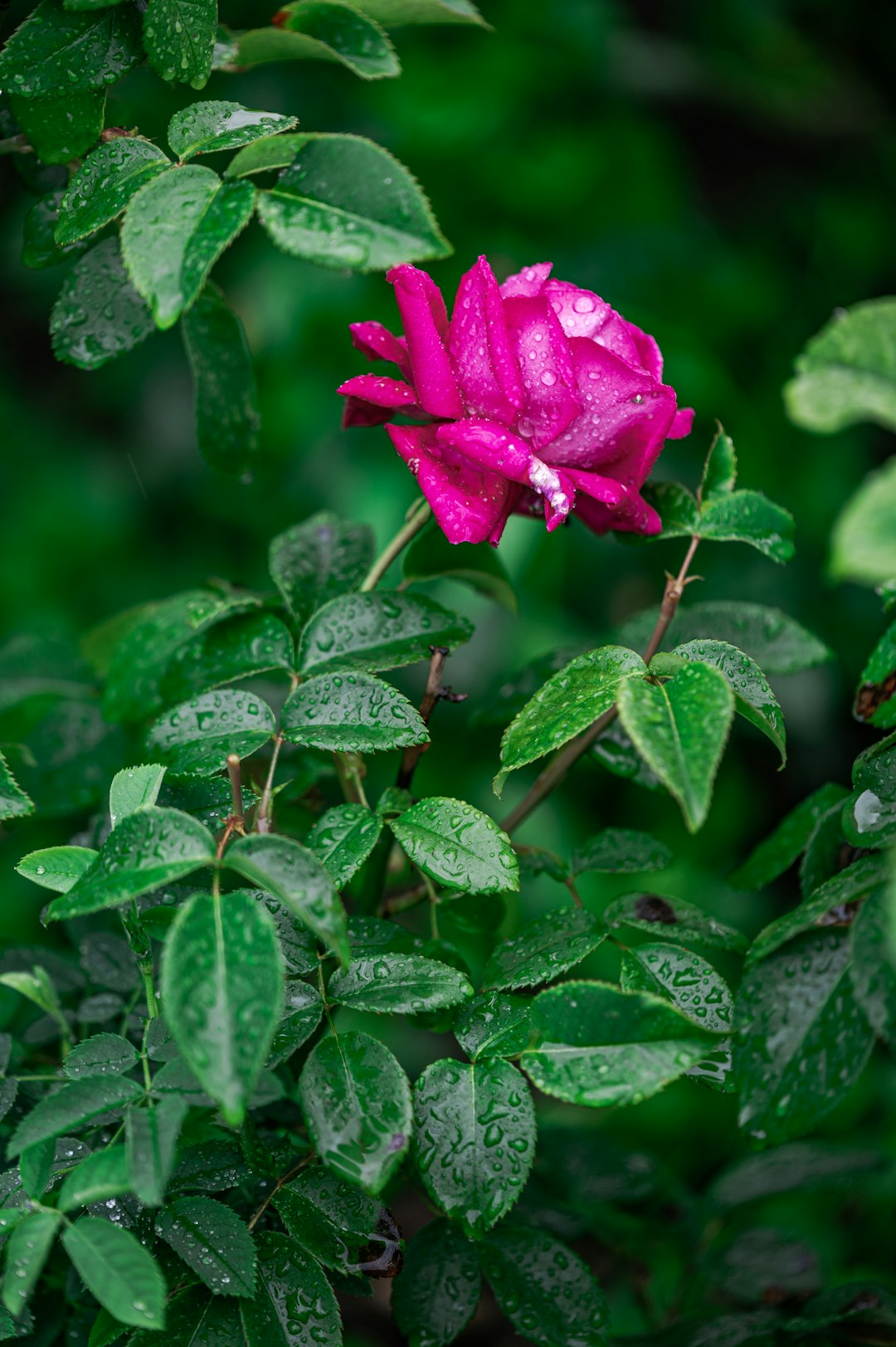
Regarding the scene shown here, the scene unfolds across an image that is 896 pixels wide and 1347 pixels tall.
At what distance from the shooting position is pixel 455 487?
1.78 ft

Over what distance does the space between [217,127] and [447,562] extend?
11.4 inches

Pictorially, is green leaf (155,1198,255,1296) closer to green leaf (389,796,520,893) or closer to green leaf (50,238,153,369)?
green leaf (389,796,520,893)

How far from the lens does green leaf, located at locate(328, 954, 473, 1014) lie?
0.47 meters

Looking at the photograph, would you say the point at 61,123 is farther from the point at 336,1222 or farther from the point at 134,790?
the point at 336,1222

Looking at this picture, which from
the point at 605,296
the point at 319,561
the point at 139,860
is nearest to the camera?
the point at 139,860

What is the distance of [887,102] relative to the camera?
2119 mm

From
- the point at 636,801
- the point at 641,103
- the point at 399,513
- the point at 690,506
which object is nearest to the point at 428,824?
the point at 690,506

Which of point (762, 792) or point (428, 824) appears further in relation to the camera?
point (762, 792)

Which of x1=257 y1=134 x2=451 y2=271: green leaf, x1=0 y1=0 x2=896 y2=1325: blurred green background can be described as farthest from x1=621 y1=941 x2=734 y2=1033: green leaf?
x1=0 y1=0 x2=896 y2=1325: blurred green background

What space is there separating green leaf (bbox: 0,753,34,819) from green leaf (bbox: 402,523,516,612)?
0.28 meters

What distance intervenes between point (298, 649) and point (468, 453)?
0.58ft

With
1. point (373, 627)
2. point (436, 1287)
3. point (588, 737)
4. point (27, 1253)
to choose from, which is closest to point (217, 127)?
point (373, 627)

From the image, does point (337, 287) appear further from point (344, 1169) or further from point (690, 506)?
point (344, 1169)

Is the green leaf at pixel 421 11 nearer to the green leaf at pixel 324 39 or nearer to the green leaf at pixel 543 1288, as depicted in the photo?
the green leaf at pixel 324 39
